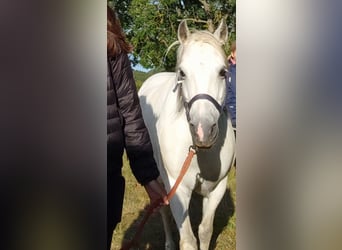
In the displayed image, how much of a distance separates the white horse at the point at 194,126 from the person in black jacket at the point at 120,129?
0.31 metres

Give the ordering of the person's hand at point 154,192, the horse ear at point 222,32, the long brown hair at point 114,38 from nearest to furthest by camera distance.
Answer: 1. the long brown hair at point 114,38
2. the person's hand at point 154,192
3. the horse ear at point 222,32

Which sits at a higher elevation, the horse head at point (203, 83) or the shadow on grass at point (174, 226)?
the horse head at point (203, 83)

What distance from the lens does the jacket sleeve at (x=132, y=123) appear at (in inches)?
34.9

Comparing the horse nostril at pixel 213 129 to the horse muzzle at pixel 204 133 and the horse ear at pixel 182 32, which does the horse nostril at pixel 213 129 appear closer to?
the horse muzzle at pixel 204 133

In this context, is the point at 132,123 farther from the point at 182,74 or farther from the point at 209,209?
the point at 209,209

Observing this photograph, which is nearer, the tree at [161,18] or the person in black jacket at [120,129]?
the person in black jacket at [120,129]

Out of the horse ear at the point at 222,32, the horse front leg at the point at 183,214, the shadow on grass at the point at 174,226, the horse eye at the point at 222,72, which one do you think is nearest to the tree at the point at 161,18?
the horse ear at the point at 222,32

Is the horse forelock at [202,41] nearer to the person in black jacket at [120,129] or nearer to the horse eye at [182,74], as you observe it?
the horse eye at [182,74]

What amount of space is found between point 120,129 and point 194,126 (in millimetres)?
389

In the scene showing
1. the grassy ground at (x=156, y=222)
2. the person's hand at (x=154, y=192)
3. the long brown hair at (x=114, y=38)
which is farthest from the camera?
the grassy ground at (x=156, y=222)

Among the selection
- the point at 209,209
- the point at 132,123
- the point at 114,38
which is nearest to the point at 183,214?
the point at 209,209

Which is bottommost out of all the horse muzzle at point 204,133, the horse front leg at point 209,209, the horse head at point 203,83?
the horse front leg at point 209,209

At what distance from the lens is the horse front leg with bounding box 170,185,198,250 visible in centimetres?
155
